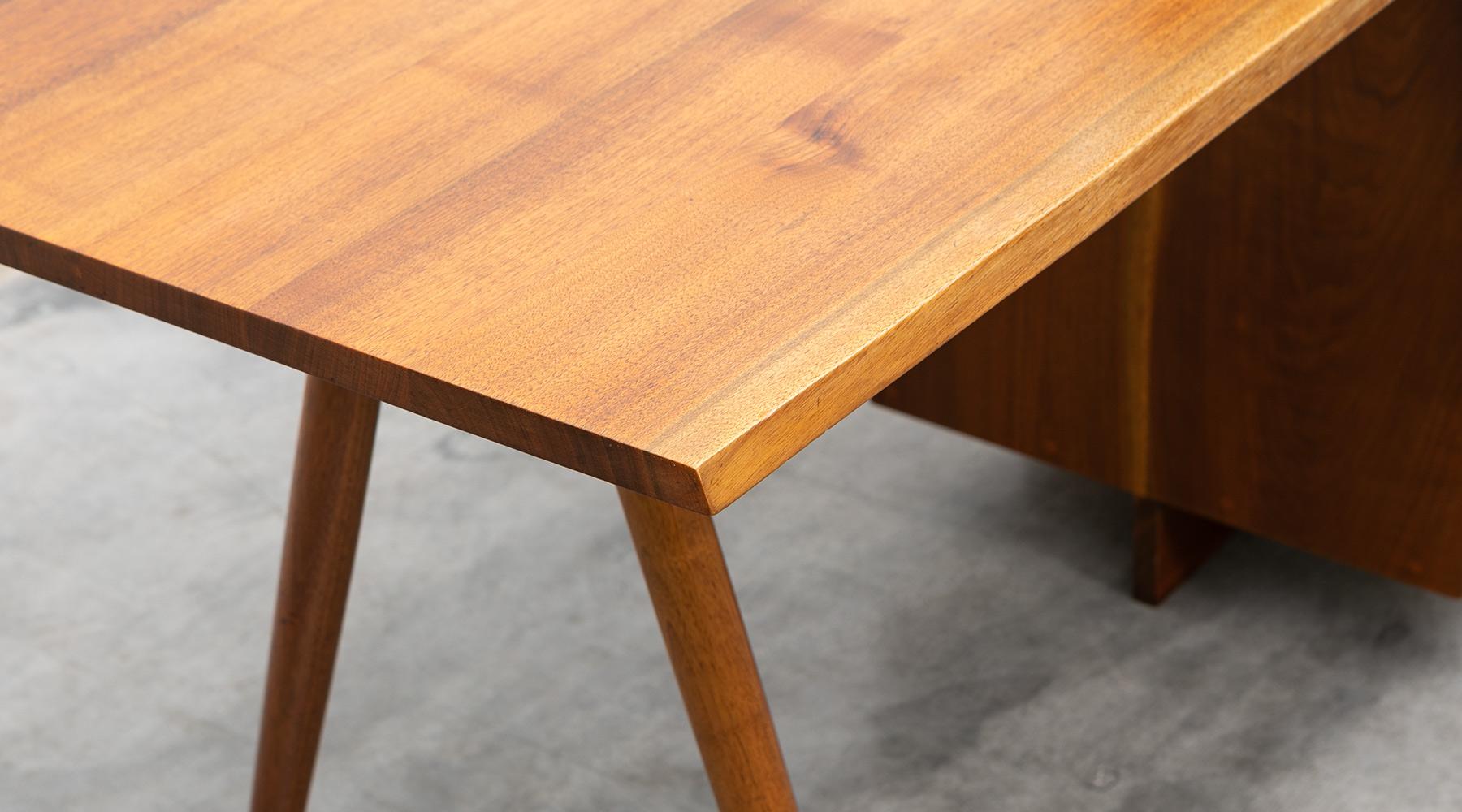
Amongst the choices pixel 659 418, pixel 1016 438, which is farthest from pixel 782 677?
pixel 659 418

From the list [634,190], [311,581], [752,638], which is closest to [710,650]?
[634,190]

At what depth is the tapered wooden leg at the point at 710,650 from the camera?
834 millimetres

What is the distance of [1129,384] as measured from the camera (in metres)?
1.38

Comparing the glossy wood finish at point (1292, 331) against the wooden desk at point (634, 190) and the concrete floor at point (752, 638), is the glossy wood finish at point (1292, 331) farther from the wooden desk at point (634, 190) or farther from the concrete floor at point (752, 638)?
the wooden desk at point (634, 190)

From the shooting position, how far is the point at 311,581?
114cm

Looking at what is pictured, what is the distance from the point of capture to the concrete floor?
136cm

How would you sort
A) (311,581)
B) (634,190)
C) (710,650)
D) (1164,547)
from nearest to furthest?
1. (634,190)
2. (710,650)
3. (311,581)
4. (1164,547)

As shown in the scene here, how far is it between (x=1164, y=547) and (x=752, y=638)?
0.38 metres

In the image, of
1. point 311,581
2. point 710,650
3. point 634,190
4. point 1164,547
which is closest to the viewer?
point 634,190

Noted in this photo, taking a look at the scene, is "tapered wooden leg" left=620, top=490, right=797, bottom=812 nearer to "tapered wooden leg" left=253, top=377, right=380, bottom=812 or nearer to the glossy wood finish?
"tapered wooden leg" left=253, top=377, right=380, bottom=812

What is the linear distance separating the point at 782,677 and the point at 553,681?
0.21m

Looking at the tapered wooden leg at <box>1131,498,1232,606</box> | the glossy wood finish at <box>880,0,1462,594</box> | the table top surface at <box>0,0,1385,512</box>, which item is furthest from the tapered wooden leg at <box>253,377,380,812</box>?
the tapered wooden leg at <box>1131,498,1232,606</box>

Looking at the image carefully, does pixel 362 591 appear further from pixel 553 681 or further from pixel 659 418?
pixel 659 418

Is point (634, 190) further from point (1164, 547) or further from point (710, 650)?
point (1164, 547)
